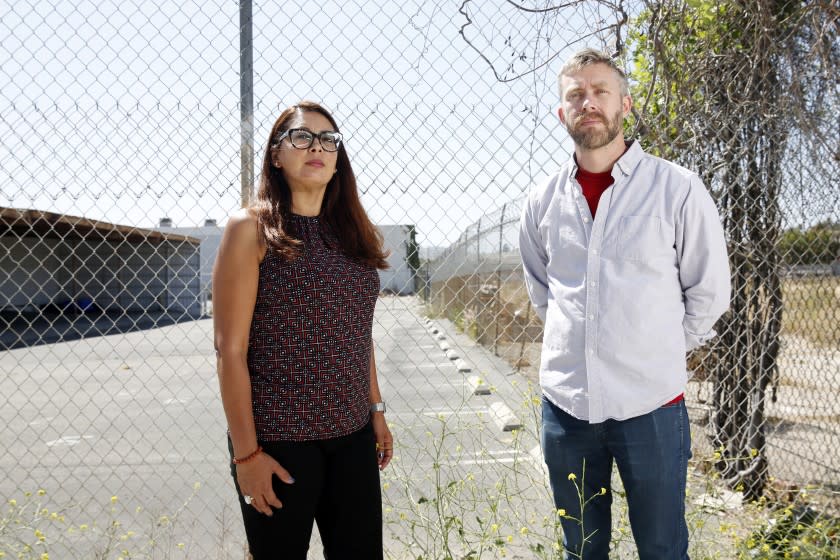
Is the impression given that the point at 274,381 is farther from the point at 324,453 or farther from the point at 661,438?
the point at 661,438

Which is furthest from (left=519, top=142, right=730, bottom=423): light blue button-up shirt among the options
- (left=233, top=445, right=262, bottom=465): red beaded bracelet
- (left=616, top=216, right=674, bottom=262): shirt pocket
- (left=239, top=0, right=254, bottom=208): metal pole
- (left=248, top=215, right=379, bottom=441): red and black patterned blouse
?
(left=239, top=0, right=254, bottom=208): metal pole

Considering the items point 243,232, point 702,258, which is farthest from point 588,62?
point 243,232

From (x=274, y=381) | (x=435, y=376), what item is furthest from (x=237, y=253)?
(x=435, y=376)

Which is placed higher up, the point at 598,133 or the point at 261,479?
the point at 598,133

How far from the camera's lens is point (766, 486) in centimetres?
429

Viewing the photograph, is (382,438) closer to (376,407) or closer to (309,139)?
(376,407)

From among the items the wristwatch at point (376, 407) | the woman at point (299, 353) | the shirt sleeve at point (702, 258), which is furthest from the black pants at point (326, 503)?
the shirt sleeve at point (702, 258)

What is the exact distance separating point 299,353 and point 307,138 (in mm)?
676

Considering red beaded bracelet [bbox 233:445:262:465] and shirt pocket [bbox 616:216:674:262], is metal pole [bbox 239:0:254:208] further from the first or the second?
shirt pocket [bbox 616:216:674:262]

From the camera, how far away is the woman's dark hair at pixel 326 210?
6.95 ft

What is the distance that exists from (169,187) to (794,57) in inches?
130

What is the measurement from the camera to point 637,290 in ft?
7.18

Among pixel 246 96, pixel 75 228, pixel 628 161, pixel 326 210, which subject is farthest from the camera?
pixel 75 228

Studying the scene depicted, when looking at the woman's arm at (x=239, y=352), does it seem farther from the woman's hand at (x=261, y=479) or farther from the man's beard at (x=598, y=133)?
the man's beard at (x=598, y=133)
